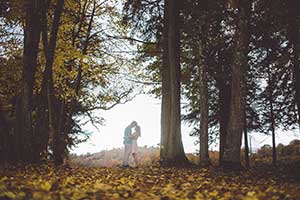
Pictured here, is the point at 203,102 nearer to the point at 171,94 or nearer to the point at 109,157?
the point at 171,94

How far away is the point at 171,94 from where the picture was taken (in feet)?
49.6

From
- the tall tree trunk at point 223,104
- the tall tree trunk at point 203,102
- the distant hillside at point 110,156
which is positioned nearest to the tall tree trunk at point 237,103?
the tall tree trunk at point 203,102

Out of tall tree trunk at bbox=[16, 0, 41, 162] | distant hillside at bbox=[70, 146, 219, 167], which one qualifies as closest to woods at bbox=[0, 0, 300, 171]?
tall tree trunk at bbox=[16, 0, 41, 162]

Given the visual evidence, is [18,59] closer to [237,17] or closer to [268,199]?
[237,17]

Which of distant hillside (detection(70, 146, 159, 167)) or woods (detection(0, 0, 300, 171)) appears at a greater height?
woods (detection(0, 0, 300, 171))

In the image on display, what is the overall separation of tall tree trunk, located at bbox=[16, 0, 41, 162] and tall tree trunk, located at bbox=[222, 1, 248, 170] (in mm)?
5639

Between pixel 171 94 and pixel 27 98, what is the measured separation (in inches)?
213

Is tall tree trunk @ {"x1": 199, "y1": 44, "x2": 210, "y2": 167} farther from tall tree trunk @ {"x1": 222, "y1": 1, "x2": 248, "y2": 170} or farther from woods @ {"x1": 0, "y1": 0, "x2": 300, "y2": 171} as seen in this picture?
tall tree trunk @ {"x1": 222, "y1": 1, "x2": 248, "y2": 170}

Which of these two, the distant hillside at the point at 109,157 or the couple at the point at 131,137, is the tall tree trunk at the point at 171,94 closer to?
the couple at the point at 131,137

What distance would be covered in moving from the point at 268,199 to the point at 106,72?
52.5 feet

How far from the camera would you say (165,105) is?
635 inches

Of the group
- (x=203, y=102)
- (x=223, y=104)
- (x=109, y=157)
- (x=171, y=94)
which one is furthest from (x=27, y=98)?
(x=109, y=157)

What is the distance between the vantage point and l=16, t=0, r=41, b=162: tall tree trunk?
11680 mm

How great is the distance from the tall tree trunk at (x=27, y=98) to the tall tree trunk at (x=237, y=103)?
18.5 feet
